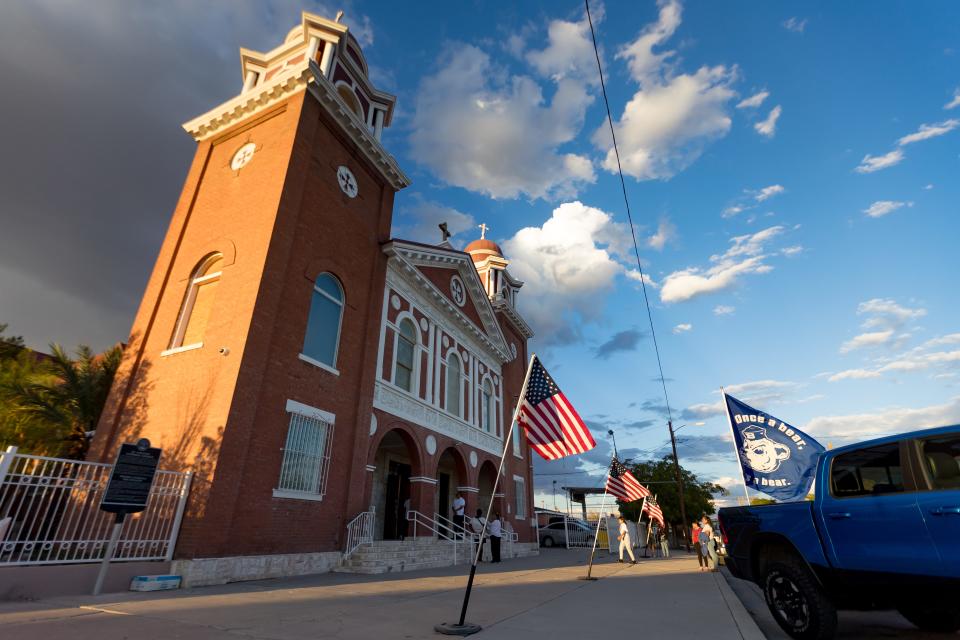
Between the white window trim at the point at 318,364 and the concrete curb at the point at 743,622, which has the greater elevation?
the white window trim at the point at 318,364

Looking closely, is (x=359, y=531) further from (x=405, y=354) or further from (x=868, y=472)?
(x=868, y=472)

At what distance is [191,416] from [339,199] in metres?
7.62

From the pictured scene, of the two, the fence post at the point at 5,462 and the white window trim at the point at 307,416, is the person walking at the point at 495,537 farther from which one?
the fence post at the point at 5,462

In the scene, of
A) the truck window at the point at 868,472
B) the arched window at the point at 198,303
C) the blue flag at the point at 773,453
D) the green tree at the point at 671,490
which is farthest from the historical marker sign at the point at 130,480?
the green tree at the point at 671,490

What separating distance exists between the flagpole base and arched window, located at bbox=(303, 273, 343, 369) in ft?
29.4

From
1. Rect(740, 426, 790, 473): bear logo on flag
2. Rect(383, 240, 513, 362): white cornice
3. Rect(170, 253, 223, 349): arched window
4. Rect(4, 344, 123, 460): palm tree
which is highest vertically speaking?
Rect(383, 240, 513, 362): white cornice

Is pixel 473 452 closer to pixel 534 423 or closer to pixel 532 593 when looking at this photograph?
pixel 532 593

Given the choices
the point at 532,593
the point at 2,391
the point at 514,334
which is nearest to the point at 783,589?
the point at 532,593

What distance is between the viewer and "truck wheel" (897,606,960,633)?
206 inches

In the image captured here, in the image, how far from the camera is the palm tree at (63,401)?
15.7 m

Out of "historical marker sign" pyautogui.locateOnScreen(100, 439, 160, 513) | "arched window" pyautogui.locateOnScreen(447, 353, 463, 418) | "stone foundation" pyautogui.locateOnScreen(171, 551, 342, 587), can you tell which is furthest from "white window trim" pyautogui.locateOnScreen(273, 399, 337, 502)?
"arched window" pyautogui.locateOnScreen(447, 353, 463, 418)

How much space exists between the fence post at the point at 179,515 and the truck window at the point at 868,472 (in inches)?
414

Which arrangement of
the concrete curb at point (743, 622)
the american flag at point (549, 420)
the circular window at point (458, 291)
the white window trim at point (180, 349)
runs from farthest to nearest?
the circular window at point (458, 291) → the white window trim at point (180, 349) → the american flag at point (549, 420) → the concrete curb at point (743, 622)

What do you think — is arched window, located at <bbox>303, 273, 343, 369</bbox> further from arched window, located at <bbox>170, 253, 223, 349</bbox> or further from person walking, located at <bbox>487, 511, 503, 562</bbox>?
person walking, located at <bbox>487, 511, 503, 562</bbox>
